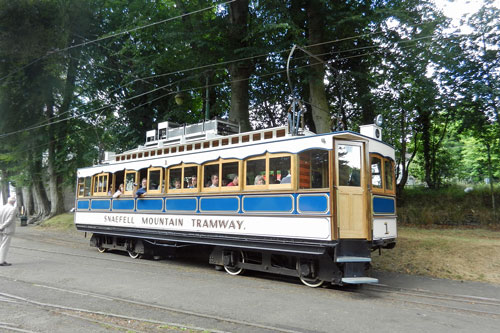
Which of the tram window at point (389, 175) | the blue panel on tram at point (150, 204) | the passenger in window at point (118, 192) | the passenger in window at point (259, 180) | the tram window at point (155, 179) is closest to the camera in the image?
the passenger in window at point (259, 180)

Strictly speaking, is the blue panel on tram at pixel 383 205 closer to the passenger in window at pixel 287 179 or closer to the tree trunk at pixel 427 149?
Result: the passenger in window at pixel 287 179

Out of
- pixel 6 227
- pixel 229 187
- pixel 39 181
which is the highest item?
pixel 39 181

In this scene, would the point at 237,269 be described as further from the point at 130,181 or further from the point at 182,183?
the point at 130,181

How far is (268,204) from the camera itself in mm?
7574

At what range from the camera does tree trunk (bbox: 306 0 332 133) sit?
40.3ft

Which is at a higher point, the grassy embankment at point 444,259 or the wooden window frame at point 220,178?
the wooden window frame at point 220,178

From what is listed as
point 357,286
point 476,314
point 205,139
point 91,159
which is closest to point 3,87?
point 91,159

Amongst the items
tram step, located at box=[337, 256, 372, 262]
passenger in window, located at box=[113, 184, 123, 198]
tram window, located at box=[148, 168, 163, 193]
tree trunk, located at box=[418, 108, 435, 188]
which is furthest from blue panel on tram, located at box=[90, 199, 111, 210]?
tree trunk, located at box=[418, 108, 435, 188]

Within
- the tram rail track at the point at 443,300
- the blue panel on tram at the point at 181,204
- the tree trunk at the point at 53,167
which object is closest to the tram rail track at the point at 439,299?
the tram rail track at the point at 443,300

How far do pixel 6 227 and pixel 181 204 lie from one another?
179 inches

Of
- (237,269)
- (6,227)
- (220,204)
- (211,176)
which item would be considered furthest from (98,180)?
(237,269)

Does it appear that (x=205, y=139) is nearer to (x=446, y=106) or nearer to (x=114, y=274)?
(x=114, y=274)

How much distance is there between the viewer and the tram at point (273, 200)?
685cm

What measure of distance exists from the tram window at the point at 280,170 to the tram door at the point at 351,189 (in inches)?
40.0
